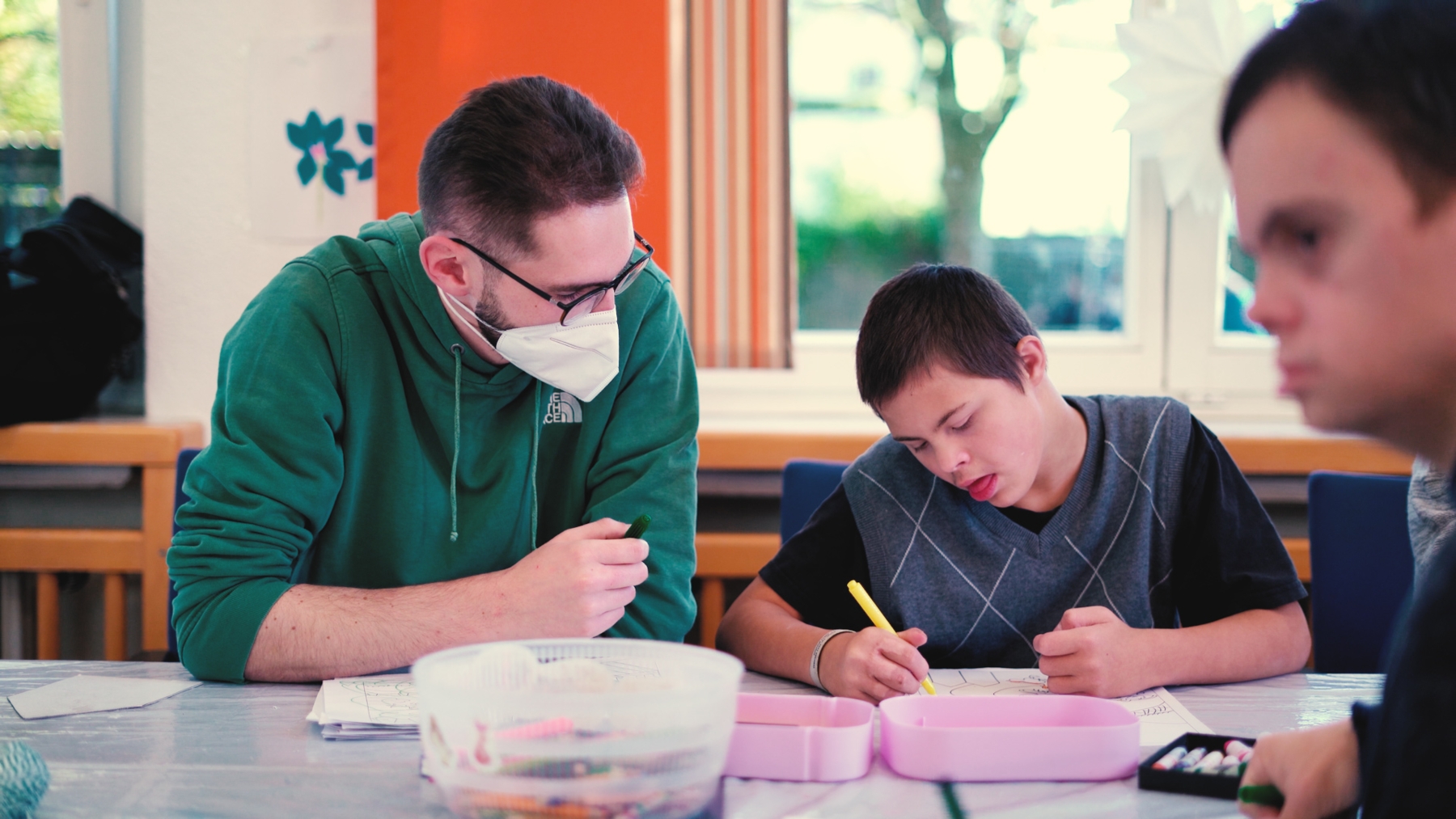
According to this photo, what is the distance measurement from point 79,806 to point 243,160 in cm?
167

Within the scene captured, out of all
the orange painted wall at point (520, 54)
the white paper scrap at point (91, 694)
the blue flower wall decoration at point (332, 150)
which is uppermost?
the orange painted wall at point (520, 54)

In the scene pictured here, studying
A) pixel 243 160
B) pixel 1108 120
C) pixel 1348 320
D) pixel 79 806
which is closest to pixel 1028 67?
pixel 1108 120

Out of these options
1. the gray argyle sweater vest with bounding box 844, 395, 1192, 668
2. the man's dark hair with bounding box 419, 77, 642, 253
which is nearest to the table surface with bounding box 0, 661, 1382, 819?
the gray argyle sweater vest with bounding box 844, 395, 1192, 668

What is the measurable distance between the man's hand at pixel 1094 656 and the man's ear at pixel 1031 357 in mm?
349

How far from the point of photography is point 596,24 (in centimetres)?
210

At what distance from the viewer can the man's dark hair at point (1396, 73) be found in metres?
0.50

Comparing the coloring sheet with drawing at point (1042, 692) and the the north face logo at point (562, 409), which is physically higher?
the the north face logo at point (562, 409)

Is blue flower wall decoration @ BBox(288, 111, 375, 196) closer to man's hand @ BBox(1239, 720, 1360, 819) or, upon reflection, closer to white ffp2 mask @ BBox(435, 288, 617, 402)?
white ffp2 mask @ BBox(435, 288, 617, 402)

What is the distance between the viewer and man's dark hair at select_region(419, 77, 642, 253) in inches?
48.8

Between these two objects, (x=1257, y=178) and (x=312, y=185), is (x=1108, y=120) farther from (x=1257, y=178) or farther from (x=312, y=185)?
(x=1257, y=178)

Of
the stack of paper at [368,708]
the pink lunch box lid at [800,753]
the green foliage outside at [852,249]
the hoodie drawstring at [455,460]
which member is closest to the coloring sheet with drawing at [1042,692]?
the pink lunch box lid at [800,753]

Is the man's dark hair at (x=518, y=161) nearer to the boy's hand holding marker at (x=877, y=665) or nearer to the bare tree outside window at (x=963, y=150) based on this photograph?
the boy's hand holding marker at (x=877, y=665)

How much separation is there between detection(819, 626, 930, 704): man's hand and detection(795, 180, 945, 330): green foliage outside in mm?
1368

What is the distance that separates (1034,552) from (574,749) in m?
0.83
